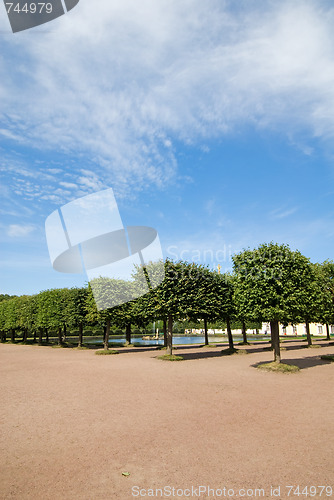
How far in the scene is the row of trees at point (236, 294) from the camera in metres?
23.5

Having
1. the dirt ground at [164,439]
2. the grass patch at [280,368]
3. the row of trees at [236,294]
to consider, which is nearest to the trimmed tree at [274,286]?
the row of trees at [236,294]

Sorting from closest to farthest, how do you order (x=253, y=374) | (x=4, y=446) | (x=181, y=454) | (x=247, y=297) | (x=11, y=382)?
1. (x=181, y=454)
2. (x=4, y=446)
3. (x=11, y=382)
4. (x=253, y=374)
5. (x=247, y=297)

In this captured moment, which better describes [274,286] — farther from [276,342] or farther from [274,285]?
[276,342]

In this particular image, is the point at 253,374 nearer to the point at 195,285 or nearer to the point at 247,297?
the point at 247,297

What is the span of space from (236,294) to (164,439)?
1711 cm

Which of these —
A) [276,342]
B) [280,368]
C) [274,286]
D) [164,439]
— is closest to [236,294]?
[274,286]

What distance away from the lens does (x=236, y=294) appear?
25.6 metres

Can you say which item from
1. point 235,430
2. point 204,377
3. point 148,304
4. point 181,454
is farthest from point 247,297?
point 181,454

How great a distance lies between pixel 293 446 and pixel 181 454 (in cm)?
335

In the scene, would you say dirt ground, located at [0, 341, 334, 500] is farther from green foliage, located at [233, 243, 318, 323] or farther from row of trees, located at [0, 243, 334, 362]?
row of trees, located at [0, 243, 334, 362]

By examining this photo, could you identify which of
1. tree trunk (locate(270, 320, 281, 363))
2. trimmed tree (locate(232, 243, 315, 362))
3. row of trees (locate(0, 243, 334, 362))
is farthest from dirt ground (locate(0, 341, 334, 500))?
row of trees (locate(0, 243, 334, 362))

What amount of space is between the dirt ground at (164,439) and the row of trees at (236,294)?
254 inches

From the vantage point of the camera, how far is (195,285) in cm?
3231

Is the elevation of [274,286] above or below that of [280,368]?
above
